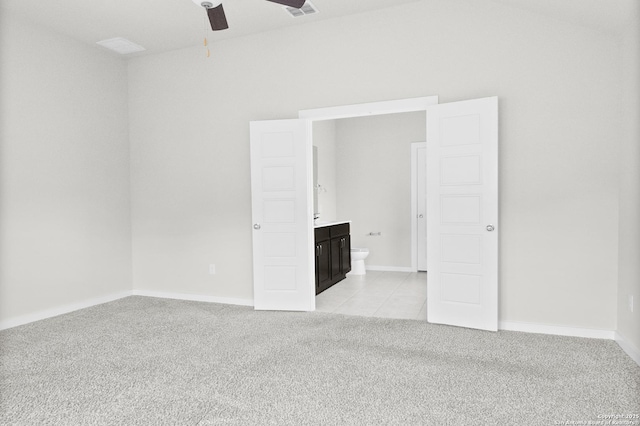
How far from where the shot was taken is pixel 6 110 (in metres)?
3.88

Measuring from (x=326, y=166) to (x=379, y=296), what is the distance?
2.67 meters

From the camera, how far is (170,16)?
4.04 m

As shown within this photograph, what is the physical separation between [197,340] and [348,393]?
5.01 feet

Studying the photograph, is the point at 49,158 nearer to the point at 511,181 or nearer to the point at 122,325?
the point at 122,325

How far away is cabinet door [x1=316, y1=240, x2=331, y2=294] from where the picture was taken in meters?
4.99

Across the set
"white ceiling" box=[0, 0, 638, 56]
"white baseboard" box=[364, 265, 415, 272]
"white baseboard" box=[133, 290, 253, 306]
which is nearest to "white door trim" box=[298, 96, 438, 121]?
"white ceiling" box=[0, 0, 638, 56]

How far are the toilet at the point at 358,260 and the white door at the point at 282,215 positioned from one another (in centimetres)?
219

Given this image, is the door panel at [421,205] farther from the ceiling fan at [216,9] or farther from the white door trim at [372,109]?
the ceiling fan at [216,9]

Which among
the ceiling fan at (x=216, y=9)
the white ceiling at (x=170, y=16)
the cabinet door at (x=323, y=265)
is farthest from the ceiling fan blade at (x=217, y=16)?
the cabinet door at (x=323, y=265)

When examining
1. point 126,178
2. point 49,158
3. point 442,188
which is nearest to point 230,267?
point 126,178

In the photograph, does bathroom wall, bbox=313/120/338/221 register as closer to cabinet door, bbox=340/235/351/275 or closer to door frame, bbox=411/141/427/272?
cabinet door, bbox=340/235/351/275

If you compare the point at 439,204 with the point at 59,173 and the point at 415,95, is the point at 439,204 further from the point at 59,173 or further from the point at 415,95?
the point at 59,173

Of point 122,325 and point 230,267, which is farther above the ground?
point 230,267

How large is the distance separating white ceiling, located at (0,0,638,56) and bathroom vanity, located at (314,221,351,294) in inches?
90.6
